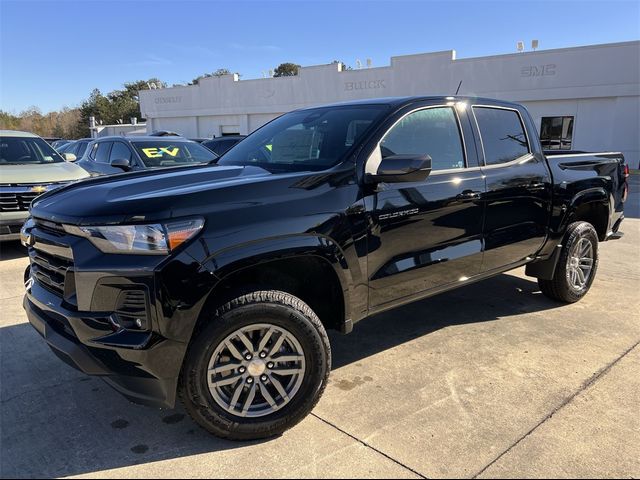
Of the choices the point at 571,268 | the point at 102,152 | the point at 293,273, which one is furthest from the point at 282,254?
the point at 102,152

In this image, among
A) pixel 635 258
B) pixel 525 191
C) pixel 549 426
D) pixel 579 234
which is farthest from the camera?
pixel 635 258

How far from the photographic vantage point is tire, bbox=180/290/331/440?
2.59 m

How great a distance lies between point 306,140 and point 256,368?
1.75m

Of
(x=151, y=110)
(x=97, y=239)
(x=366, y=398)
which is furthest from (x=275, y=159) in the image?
(x=151, y=110)

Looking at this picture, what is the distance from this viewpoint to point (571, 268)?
497cm

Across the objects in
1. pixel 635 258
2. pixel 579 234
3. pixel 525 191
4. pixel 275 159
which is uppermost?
pixel 275 159

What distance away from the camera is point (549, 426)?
2910 millimetres

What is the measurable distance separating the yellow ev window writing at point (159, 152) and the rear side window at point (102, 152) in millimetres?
1238

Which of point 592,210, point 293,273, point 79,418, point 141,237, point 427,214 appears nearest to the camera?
point 141,237

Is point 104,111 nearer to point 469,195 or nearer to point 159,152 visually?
point 159,152

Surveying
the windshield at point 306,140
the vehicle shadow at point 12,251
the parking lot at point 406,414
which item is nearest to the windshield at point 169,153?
the vehicle shadow at point 12,251

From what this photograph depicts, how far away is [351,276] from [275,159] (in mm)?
1178

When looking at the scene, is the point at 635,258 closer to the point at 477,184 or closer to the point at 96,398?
the point at 477,184

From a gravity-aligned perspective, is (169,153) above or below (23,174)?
above
